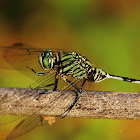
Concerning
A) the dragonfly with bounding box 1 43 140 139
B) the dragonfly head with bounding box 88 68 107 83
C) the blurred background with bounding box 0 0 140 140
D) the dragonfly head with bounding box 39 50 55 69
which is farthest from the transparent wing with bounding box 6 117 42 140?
the dragonfly head with bounding box 88 68 107 83

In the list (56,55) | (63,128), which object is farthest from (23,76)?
(63,128)

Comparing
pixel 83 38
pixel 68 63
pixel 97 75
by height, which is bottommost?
pixel 97 75

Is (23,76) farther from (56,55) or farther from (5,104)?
(5,104)

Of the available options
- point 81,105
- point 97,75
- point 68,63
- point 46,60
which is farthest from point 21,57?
point 81,105

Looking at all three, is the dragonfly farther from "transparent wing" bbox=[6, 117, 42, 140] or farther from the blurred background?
the blurred background

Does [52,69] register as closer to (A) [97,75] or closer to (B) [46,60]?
(B) [46,60]

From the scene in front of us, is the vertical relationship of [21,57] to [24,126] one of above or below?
above

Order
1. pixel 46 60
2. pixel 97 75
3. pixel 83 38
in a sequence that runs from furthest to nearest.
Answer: pixel 83 38
pixel 97 75
pixel 46 60

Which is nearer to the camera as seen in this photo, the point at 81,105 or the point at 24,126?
the point at 81,105
